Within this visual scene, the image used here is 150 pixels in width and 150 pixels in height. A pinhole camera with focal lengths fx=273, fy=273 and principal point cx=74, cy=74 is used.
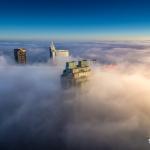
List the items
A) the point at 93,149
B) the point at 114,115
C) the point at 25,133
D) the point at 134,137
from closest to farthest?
the point at 93,149, the point at 134,137, the point at 25,133, the point at 114,115

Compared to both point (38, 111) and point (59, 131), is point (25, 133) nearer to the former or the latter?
point (59, 131)

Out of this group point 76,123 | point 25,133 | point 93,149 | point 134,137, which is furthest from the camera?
point 76,123

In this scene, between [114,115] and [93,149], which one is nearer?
[93,149]

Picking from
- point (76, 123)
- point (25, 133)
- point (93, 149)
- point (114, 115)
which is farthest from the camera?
point (114, 115)

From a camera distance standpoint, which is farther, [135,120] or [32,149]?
[135,120]

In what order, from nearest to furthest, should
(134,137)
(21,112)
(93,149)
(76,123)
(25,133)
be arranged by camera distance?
(93,149) → (134,137) → (25,133) → (76,123) → (21,112)

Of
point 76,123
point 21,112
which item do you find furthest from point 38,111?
point 76,123

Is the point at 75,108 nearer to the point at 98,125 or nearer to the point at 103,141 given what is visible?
the point at 98,125

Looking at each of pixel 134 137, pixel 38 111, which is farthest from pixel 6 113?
pixel 134 137
